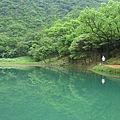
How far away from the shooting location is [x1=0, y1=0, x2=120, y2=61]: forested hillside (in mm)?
28688

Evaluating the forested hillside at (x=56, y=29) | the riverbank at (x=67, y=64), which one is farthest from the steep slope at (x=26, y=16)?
the riverbank at (x=67, y=64)

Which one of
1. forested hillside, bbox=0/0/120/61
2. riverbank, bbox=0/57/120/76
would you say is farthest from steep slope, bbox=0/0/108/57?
riverbank, bbox=0/57/120/76

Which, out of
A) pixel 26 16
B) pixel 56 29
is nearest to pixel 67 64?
pixel 56 29

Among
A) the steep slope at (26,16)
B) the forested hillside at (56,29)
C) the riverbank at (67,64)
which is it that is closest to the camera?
the riverbank at (67,64)

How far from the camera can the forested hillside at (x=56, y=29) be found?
28688mm

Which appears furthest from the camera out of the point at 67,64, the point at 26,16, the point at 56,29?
the point at 26,16

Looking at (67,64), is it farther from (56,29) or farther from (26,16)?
(26,16)

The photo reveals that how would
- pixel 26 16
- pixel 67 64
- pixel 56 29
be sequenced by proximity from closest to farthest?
1. pixel 67 64
2. pixel 56 29
3. pixel 26 16

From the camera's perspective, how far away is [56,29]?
46.8 meters

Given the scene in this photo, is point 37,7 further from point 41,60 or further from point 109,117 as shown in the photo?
point 109,117

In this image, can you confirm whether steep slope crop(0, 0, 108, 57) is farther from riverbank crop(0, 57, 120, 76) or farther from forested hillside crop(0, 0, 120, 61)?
riverbank crop(0, 57, 120, 76)

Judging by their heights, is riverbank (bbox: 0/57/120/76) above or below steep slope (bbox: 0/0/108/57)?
below

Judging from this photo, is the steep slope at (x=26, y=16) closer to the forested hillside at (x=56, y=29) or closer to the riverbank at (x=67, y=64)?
the forested hillside at (x=56, y=29)

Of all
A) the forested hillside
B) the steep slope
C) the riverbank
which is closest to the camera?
the riverbank
